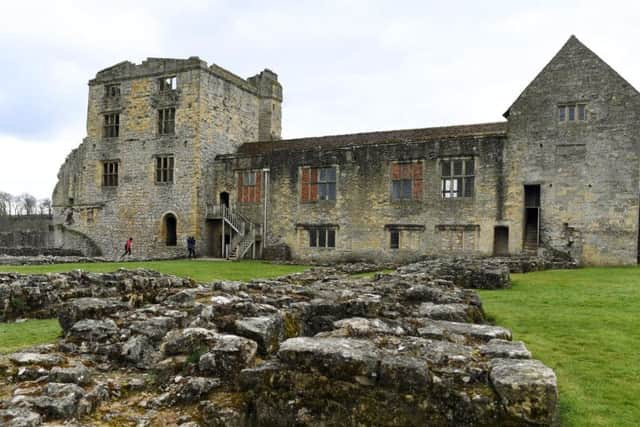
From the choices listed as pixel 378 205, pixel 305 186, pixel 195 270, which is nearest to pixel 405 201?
pixel 378 205

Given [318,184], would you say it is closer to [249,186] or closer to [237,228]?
[249,186]

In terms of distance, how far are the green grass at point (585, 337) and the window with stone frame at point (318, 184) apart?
16.5 meters

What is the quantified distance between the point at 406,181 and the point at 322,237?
6473mm

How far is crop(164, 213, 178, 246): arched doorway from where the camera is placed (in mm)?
36031

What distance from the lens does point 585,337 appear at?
830 centimetres

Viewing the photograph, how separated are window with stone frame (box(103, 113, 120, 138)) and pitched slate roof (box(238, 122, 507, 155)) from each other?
9892 mm

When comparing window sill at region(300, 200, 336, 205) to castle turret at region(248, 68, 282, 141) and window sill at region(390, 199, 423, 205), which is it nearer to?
window sill at region(390, 199, 423, 205)

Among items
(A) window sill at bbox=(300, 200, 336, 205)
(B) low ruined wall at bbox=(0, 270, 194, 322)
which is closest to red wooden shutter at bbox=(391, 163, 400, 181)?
(A) window sill at bbox=(300, 200, 336, 205)

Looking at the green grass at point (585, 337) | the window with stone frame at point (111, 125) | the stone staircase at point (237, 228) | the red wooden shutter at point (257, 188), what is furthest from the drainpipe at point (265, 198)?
the green grass at point (585, 337)

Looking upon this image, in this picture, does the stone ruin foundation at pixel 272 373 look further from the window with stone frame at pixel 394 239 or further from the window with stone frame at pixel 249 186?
the window with stone frame at pixel 249 186

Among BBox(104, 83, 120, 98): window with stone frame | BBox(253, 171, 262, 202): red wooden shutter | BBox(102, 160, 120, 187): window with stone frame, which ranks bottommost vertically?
BBox(253, 171, 262, 202): red wooden shutter

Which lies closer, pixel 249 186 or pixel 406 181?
pixel 406 181

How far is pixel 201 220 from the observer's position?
3466 centimetres

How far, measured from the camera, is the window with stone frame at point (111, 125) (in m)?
38.2
